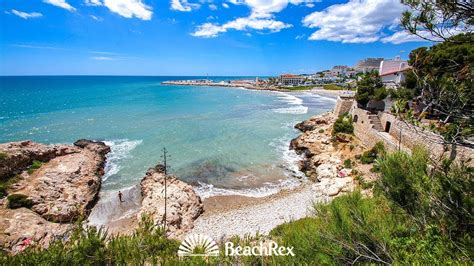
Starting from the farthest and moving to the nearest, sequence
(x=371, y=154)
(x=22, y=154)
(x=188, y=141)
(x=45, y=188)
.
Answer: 1. (x=188, y=141)
2. (x=22, y=154)
3. (x=371, y=154)
4. (x=45, y=188)

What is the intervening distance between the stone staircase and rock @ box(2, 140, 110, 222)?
22657mm

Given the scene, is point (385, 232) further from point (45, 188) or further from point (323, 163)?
point (45, 188)

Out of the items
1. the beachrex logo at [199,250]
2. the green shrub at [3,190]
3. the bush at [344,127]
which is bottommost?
the green shrub at [3,190]

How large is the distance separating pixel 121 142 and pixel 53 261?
26.8 metres

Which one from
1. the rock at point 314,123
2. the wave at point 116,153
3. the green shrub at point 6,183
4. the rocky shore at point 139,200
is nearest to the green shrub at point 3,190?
the green shrub at point 6,183

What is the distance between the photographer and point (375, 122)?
829 inches

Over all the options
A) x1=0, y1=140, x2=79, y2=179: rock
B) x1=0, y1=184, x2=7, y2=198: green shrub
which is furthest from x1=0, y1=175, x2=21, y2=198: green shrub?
x1=0, y1=140, x2=79, y2=179: rock

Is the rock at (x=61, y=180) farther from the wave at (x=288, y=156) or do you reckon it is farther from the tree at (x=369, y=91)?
the tree at (x=369, y=91)

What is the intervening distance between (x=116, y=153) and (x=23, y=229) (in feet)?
48.2

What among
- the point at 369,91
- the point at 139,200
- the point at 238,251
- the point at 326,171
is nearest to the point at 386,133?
the point at 369,91

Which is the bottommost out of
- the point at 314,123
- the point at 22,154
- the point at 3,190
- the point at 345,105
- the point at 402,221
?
the point at 3,190

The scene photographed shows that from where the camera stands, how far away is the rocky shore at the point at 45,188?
1182cm

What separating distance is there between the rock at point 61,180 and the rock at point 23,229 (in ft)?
2.45

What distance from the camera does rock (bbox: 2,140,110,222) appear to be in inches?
563
